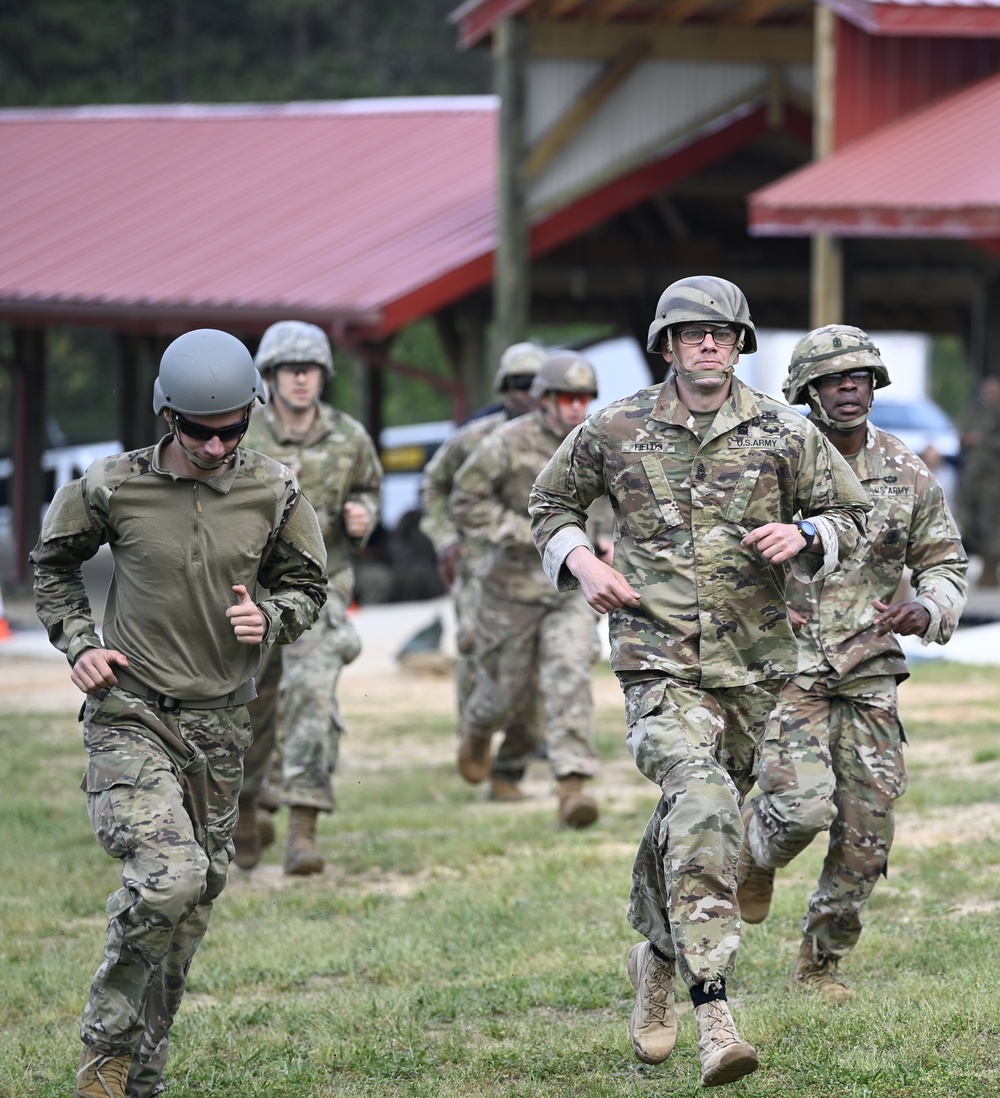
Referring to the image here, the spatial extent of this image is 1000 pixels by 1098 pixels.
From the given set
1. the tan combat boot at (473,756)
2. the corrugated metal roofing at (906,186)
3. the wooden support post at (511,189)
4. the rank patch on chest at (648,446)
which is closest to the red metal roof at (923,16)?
the corrugated metal roofing at (906,186)

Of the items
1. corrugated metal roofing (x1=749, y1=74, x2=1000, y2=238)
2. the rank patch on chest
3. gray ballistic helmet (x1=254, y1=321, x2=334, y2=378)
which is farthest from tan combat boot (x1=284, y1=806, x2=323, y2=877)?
corrugated metal roofing (x1=749, y1=74, x2=1000, y2=238)

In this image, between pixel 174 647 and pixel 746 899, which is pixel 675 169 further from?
pixel 174 647

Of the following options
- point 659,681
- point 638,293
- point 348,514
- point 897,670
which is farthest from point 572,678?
point 638,293

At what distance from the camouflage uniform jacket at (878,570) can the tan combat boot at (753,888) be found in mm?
768

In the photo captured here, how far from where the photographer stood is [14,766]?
11.7m

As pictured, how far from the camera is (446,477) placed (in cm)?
1109

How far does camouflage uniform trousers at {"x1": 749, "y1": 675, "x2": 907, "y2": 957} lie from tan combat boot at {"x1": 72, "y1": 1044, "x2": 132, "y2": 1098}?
2.13m

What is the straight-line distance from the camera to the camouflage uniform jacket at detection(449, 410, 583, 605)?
980 cm

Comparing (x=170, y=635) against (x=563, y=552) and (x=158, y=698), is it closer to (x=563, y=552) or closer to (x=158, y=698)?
(x=158, y=698)

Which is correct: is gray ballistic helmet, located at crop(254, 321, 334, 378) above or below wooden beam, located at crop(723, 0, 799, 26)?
below

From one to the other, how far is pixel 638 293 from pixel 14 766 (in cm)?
1390

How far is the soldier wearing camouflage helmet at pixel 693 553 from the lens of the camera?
5500mm

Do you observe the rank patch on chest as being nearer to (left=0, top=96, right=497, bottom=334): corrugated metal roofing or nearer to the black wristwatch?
the black wristwatch

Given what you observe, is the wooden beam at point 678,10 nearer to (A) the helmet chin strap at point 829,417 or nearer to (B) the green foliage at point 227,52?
(A) the helmet chin strap at point 829,417
